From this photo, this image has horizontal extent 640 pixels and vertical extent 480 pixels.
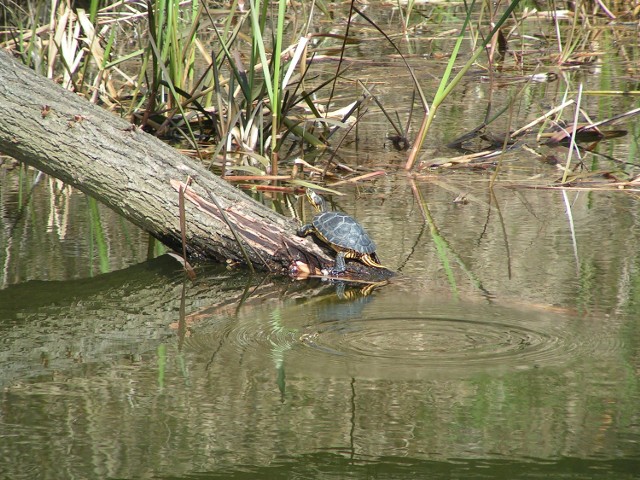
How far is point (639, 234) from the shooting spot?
390 centimetres

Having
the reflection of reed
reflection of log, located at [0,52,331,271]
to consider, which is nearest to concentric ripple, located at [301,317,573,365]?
reflection of log, located at [0,52,331,271]

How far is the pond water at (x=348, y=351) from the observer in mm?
2176

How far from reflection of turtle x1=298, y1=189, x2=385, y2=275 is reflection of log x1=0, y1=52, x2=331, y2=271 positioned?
76 mm

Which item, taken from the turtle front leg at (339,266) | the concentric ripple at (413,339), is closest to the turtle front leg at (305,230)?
the turtle front leg at (339,266)

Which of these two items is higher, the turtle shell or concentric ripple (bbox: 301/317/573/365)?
the turtle shell

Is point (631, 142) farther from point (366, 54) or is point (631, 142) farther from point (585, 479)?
point (585, 479)

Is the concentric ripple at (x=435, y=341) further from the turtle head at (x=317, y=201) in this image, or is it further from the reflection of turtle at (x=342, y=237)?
the turtle head at (x=317, y=201)

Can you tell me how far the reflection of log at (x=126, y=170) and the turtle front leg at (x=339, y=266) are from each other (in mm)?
56

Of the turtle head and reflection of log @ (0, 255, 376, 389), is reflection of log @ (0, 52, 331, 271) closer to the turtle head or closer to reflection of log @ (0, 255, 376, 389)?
reflection of log @ (0, 255, 376, 389)

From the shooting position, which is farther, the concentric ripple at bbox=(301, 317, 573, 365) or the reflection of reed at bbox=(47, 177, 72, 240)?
the reflection of reed at bbox=(47, 177, 72, 240)

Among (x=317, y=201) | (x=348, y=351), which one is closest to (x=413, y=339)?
(x=348, y=351)

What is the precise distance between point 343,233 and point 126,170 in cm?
92

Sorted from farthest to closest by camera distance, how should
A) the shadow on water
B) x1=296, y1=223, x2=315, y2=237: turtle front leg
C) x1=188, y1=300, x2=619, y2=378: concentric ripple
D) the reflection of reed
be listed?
the reflection of reed → x1=296, y1=223, x2=315, y2=237: turtle front leg → x1=188, y1=300, x2=619, y2=378: concentric ripple → the shadow on water

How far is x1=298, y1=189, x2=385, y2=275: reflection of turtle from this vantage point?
3.70m
